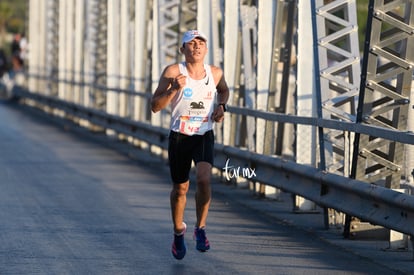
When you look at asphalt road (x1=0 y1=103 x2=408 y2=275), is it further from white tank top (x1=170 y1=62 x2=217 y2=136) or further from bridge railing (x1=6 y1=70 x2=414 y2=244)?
white tank top (x1=170 y1=62 x2=217 y2=136)

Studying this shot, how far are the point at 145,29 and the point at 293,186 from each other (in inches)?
499

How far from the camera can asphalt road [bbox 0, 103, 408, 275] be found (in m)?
10.5

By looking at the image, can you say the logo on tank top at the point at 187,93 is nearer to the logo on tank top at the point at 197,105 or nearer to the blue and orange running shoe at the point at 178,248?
the logo on tank top at the point at 197,105

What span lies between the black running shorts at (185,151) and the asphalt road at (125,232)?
663 millimetres

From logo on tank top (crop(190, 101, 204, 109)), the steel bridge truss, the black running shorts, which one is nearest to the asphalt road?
the black running shorts

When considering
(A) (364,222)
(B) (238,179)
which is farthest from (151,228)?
(B) (238,179)

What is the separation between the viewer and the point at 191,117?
11.0 metres

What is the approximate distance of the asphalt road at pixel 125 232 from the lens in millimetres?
10453

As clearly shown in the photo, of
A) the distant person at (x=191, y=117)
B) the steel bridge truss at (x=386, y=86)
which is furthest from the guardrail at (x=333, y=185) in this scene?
the distant person at (x=191, y=117)

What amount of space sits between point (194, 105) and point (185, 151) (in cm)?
39

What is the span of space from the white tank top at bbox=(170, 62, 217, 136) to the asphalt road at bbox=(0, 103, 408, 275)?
102cm

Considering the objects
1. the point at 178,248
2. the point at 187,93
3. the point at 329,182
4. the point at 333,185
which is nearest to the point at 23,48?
the point at 329,182

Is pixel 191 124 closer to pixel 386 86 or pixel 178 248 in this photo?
pixel 178 248

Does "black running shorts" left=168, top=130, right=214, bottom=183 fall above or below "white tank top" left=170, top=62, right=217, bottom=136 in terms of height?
below
